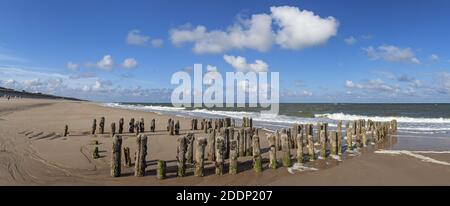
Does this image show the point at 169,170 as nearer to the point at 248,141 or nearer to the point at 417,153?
the point at 248,141

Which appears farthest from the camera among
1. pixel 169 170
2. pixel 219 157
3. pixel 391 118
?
pixel 391 118

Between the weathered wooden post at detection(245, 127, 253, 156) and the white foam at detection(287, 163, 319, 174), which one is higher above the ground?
the weathered wooden post at detection(245, 127, 253, 156)

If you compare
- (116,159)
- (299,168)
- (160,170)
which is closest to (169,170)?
(160,170)

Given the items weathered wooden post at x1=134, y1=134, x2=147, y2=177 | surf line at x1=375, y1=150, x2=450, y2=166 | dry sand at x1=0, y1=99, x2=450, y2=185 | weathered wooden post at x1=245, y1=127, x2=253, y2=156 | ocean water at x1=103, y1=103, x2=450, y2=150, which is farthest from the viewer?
ocean water at x1=103, y1=103, x2=450, y2=150

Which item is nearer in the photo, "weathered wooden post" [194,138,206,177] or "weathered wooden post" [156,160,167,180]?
"weathered wooden post" [156,160,167,180]

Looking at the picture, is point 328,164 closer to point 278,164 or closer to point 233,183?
point 278,164

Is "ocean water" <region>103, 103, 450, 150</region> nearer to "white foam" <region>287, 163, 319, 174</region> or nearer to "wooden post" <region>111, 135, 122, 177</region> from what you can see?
"white foam" <region>287, 163, 319, 174</region>

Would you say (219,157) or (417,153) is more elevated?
(219,157)

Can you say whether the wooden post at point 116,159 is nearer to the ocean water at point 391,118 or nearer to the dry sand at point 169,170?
the dry sand at point 169,170

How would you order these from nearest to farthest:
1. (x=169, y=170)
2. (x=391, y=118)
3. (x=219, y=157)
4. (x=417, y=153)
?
1. (x=219, y=157)
2. (x=169, y=170)
3. (x=417, y=153)
4. (x=391, y=118)

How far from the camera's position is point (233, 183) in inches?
416

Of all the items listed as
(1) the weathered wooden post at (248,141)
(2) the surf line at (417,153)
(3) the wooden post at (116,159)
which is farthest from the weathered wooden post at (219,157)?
(2) the surf line at (417,153)

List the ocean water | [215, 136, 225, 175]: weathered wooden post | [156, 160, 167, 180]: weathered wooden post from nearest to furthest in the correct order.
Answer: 1. [156, 160, 167, 180]: weathered wooden post
2. [215, 136, 225, 175]: weathered wooden post
3. the ocean water

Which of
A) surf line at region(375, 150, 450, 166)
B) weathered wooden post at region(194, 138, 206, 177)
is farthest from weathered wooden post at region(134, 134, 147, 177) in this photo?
surf line at region(375, 150, 450, 166)
